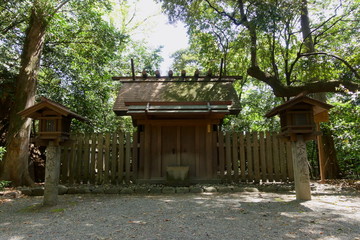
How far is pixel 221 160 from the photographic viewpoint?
8.69 m

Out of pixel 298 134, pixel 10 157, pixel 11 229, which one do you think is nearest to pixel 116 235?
pixel 11 229

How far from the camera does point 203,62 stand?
14578 mm

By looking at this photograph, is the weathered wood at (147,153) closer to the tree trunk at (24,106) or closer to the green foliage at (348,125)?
the tree trunk at (24,106)

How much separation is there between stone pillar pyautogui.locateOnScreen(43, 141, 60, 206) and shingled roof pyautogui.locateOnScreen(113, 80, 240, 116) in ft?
10.4

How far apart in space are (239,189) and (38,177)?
8.88 meters

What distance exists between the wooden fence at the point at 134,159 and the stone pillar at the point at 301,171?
2841 mm

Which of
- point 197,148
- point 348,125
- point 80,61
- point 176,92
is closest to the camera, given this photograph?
point 348,125

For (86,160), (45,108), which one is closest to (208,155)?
(86,160)

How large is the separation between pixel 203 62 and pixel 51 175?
1111cm

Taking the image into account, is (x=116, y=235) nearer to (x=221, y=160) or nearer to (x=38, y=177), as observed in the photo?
(x=221, y=160)

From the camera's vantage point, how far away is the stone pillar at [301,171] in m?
5.64

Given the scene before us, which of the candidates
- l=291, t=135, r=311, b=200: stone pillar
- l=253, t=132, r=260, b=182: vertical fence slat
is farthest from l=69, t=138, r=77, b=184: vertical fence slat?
l=291, t=135, r=311, b=200: stone pillar

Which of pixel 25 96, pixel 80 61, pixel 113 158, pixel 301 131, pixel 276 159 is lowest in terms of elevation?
pixel 276 159

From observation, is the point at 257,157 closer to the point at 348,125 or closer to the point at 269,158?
the point at 269,158
